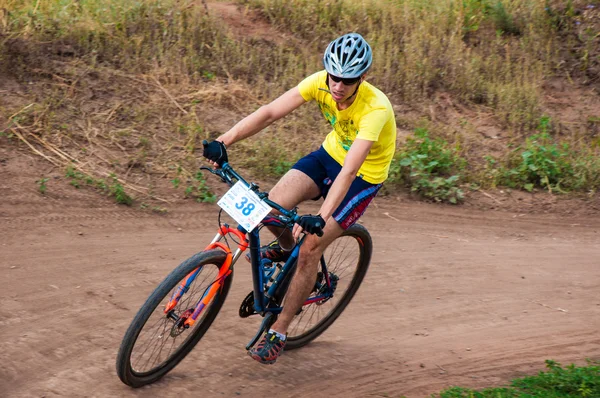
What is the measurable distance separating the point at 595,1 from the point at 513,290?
8606 millimetres

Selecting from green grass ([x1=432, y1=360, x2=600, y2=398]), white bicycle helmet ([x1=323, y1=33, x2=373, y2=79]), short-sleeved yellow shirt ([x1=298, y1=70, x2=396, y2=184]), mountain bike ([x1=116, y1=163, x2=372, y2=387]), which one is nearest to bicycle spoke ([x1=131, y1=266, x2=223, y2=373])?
mountain bike ([x1=116, y1=163, x2=372, y2=387])

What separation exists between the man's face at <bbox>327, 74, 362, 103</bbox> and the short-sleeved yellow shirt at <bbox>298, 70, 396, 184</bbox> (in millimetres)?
129

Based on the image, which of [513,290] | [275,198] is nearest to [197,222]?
[275,198]

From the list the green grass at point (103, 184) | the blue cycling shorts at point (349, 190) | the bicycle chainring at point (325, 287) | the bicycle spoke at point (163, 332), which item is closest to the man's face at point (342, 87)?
the blue cycling shorts at point (349, 190)

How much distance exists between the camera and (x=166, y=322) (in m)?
4.34

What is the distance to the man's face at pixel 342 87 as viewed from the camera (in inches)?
172

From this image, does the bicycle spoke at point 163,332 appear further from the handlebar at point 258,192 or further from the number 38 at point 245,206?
the handlebar at point 258,192

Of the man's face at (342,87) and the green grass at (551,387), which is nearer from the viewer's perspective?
the man's face at (342,87)

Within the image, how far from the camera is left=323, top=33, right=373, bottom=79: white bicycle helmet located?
432 centimetres

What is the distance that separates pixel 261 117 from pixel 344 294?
67.6 inches

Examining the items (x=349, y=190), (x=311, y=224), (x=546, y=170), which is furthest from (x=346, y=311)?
(x=546, y=170)

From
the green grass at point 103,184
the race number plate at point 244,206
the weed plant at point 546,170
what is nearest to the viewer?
the race number plate at point 244,206

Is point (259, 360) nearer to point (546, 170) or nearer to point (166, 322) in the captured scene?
point (166, 322)

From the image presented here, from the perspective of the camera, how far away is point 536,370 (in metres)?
5.24
